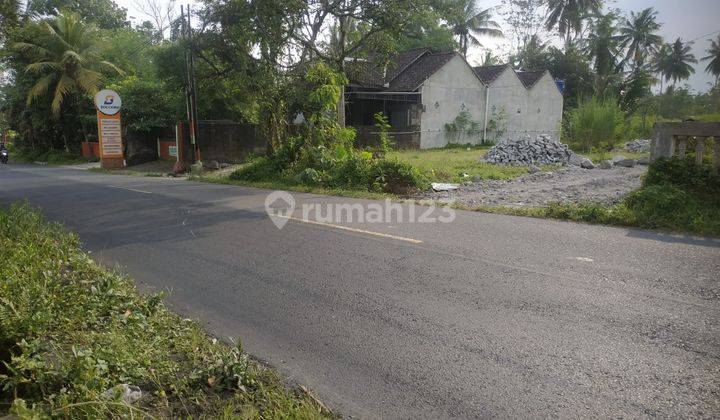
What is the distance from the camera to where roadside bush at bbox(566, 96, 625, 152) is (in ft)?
74.3

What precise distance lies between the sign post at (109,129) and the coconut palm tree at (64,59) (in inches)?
198

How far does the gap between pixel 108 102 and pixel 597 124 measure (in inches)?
921

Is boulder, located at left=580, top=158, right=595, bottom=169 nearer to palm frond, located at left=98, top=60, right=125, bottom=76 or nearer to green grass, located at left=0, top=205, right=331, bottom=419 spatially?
green grass, located at left=0, top=205, right=331, bottom=419

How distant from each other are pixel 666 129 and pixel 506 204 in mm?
3082

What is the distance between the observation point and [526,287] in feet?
16.4

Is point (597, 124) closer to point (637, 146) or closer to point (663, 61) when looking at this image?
point (637, 146)

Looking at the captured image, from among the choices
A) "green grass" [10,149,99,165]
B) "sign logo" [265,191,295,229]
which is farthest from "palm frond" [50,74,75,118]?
"sign logo" [265,191,295,229]

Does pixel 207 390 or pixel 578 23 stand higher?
pixel 578 23

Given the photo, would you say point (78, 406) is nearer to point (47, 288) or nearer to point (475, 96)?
point (47, 288)

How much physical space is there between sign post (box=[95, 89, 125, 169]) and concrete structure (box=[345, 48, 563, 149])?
12016 millimetres

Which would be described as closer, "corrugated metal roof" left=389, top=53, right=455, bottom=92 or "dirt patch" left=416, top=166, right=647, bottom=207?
"dirt patch" left=416, top=166, right=647, bottom=207

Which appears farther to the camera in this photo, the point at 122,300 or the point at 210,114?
the point at 210,114

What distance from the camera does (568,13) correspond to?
155ft

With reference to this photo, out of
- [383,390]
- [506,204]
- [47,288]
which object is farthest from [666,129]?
[47,288]
